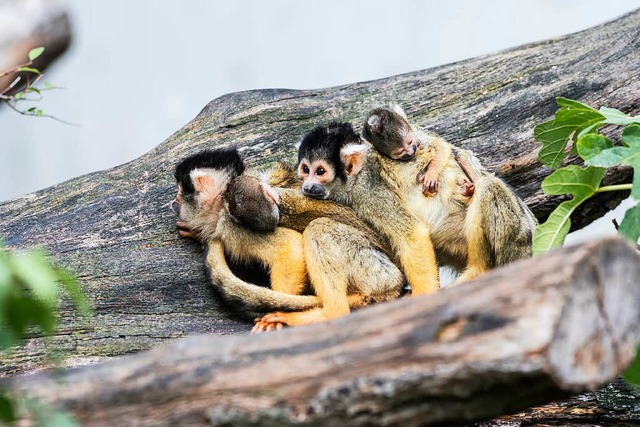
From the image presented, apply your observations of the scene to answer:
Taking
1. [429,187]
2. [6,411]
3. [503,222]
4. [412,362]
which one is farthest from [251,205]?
[6,411]

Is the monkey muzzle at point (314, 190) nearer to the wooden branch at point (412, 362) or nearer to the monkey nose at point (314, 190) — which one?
the monkey nose at point (314, 190)

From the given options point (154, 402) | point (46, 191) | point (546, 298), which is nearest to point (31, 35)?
point (46, 191)

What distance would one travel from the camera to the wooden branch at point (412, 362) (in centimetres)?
147

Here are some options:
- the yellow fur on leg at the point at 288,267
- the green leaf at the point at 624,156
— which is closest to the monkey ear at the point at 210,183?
the yellow fur on leg at the point at 288,267

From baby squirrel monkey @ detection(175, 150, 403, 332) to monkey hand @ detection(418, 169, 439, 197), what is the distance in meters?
0.36

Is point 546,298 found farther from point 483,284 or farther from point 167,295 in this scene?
point 167,295

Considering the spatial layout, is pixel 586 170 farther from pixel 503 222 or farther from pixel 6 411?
pixel 6 411

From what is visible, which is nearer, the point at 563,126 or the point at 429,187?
the point at 563,126

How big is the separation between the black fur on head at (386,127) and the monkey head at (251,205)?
674 mm

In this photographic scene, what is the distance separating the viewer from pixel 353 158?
407cm

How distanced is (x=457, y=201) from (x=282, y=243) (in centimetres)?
93

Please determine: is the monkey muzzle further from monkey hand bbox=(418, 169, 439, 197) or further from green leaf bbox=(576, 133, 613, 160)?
green leaf bbox=(576, 133, 613, 160)

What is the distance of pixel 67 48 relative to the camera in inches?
275

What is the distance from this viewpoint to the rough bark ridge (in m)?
3.91
